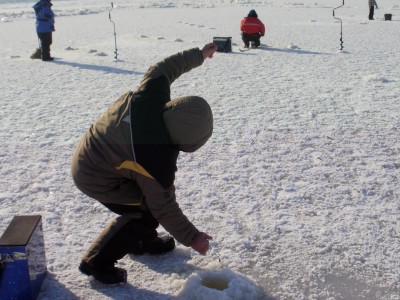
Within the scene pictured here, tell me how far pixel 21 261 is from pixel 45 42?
9.11 meters

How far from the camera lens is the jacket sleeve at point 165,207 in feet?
7.45

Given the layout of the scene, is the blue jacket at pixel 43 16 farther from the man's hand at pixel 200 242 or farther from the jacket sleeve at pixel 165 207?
the man's hand at pixel 200 242

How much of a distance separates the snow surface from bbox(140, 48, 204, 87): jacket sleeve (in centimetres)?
103

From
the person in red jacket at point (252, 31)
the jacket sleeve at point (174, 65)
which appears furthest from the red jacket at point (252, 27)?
the jacket sleeve at point (174, 65)

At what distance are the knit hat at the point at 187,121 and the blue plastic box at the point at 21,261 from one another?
0.86 m

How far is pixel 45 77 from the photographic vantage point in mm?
8984

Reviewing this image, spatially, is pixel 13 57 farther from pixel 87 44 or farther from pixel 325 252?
pixel 325 252

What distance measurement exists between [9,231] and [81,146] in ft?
1.79

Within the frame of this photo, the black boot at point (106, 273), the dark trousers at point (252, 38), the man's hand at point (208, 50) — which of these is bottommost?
the black boot at point (106, 273)

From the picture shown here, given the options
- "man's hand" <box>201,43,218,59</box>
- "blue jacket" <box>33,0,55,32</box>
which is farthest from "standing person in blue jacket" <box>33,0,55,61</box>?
"man's hand" <box>201,43,218,59</box>

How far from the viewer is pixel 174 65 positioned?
285 centimetres

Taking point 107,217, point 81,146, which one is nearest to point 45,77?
point 107,217

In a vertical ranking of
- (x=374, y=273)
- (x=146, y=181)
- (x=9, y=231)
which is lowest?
(x=374, y=273)

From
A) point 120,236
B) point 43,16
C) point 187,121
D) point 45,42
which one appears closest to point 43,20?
point 43,16
